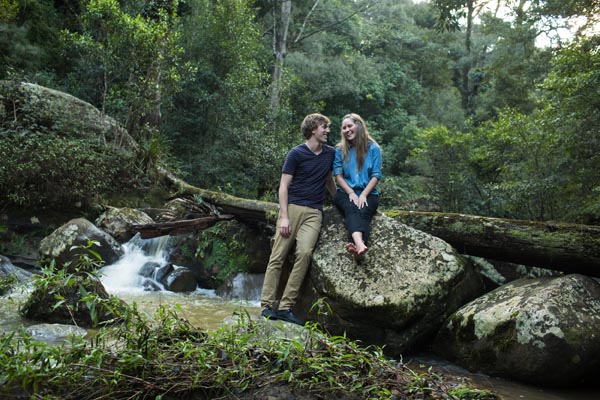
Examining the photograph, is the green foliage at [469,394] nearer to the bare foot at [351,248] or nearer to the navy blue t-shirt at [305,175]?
the bare foot at [351,248]

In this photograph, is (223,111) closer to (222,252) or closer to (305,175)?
(222,252)

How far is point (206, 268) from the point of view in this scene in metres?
8.86

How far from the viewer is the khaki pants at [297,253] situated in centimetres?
510

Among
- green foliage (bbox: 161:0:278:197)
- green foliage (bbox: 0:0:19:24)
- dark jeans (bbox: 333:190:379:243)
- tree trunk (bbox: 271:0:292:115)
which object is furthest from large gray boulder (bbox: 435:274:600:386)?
green foliage (bbox: 0:0:19:24)

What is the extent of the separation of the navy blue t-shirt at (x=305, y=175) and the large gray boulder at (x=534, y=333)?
6.47 ft

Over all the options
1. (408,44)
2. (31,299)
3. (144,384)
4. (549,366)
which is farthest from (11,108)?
(408,44)

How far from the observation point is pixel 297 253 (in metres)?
5.26

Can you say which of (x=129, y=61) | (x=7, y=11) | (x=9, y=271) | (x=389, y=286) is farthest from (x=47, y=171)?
(x=7, y=11)

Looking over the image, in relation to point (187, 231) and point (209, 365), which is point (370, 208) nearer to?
point (209, 365)

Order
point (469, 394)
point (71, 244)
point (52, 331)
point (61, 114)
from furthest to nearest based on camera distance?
point (61, 114), point (71, 244), point (52, 331), point (469, 394)

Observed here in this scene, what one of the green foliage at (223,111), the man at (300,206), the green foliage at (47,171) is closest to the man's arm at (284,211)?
the man at (300,206)

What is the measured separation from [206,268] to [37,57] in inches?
392

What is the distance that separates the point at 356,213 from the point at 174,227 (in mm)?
4108

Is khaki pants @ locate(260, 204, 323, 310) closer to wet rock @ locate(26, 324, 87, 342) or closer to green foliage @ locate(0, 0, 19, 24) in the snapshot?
wet rock @ locate(26, 324, 87, 342)
